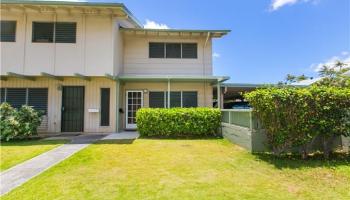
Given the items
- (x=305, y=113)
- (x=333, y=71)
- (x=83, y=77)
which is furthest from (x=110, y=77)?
(x=333, y=71)

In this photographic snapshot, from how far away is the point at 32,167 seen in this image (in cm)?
512

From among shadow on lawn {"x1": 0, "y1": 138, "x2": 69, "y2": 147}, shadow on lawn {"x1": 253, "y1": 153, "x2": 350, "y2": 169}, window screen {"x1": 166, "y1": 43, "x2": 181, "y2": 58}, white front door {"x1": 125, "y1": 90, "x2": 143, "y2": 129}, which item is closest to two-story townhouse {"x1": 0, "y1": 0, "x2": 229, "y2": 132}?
white front door {"x1": 125, "y1": 90, "x2": 143, "y2": 129}

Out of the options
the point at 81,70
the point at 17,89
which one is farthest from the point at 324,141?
the point at 17,89

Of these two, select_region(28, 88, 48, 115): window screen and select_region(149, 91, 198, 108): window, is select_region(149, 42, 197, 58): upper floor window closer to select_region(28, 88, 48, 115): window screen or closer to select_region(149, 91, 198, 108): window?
select_region(149, 91, 198, 108): window

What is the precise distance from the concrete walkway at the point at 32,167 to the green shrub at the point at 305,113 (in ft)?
18.5

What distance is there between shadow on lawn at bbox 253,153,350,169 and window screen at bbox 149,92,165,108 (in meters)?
6.99

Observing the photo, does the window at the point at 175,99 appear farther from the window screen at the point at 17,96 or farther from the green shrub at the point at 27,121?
the window screen at the point at 17,96

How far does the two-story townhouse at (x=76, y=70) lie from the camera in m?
10.5

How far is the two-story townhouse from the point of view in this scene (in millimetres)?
10484

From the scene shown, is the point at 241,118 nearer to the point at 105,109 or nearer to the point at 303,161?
the point at 303,161

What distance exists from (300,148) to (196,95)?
700 centimetres

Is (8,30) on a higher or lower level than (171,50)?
higher

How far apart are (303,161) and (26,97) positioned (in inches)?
482

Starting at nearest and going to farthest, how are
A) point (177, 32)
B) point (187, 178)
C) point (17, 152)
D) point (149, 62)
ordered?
1. point (187, 178)
2. point (17, 152)
3. point (177, 32)
4. point (149, 62)
